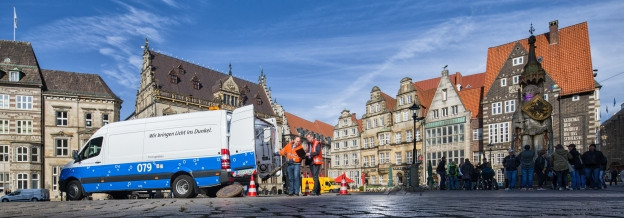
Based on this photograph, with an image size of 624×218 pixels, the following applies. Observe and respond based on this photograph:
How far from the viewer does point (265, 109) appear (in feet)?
228

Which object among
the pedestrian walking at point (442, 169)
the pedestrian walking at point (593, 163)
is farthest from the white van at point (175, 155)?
the pedestrian walking at point (593, 163)

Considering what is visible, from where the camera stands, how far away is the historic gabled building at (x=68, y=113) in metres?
45.3

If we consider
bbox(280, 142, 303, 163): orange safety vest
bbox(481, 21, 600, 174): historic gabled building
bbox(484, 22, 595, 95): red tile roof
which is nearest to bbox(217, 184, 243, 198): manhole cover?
bbox(280, 142, 303, 163): orange safety vest

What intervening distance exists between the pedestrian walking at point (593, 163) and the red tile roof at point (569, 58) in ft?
86.0

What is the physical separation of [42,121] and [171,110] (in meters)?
11.6

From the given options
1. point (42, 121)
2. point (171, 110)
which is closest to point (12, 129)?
point (42, 121)

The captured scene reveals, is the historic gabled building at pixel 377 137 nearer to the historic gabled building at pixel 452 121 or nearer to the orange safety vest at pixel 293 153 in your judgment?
the historic gabled building at pixel 452 121

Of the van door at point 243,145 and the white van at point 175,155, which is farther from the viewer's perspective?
the van door at point 243,145

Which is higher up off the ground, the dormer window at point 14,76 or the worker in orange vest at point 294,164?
the dormer window at point 14,76

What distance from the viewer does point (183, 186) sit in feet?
57.0

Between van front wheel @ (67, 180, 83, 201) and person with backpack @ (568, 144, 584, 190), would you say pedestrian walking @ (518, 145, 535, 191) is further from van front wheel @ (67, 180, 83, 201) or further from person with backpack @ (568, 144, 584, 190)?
van front wheel @ (67, 180, 83, 201)

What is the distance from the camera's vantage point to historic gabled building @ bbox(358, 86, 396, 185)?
5928 cm

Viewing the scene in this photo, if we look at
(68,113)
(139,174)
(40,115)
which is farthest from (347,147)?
(139,174)

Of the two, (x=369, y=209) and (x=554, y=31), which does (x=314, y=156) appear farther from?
(x=554, y=31)
